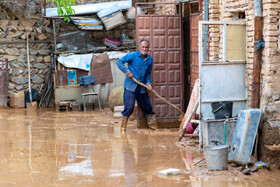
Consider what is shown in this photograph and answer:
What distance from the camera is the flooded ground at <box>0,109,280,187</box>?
6.73 m

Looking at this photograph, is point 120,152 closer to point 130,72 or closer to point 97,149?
point 97,149

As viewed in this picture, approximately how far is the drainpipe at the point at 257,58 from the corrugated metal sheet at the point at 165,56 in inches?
126

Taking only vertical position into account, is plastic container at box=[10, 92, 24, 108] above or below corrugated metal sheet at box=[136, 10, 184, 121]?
below

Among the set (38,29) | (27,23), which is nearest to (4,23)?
(27,23)

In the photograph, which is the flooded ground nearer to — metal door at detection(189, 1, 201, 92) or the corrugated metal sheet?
the corrugated metal sheet

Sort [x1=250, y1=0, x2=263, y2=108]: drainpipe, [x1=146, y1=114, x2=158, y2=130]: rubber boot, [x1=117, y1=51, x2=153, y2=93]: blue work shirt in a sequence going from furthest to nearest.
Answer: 1. [x1=146, y1=114, x2=158, y2=130]: rubber boot
2. [x1=117, y1=51, x2=153, y2=93]: blue work shirt
3. [x1=250, y1=0, x2=263, y2=108]: drainpipe

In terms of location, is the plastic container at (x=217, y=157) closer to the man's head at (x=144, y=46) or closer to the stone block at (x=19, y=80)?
the man's head at (x=144, y=46)

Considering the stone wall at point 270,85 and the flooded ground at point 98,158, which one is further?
the stone wall at point 270,85

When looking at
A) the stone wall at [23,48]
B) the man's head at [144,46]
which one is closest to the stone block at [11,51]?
the stone wall at [23,48]

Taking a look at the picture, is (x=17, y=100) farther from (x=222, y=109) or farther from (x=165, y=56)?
(x=222, y=109)

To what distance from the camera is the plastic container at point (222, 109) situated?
8.13 metres

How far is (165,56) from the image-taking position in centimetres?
1075

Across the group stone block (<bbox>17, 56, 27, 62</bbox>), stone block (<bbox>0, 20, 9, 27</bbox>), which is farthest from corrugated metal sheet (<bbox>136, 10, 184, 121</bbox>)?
stone block (<bbox>0, 20, 9, 27</bbox>)

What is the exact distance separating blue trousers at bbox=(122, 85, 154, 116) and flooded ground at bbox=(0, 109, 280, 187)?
1.50 ft
